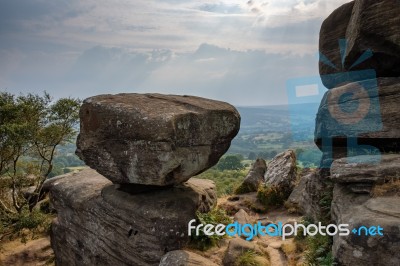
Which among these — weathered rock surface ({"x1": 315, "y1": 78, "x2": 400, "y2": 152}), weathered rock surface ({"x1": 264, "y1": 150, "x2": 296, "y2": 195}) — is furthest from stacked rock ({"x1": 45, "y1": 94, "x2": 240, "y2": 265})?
weathered rock surface ({"x1": 264, "y1": 150, "x2": 296, "y2": 195})

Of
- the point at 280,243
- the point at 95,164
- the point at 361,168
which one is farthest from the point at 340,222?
the point at 95,164

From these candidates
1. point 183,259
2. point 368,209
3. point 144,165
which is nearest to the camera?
point 368,209

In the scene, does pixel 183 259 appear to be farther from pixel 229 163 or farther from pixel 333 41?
pixel 229 163

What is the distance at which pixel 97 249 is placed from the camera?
60.0 ft

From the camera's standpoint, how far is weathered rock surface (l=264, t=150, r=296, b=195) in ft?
84.1

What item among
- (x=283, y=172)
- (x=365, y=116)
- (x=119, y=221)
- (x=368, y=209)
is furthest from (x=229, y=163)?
(x=368, y=209)

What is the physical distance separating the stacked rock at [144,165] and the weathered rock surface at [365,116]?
15.8 feet

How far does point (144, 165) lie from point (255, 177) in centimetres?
1687

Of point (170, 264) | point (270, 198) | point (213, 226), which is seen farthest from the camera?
point (270, 198)

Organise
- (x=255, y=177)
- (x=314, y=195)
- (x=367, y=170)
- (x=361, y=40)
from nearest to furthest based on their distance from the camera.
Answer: (x=367, y=170)
(x=361, y=40)
(x=314, y=195)
(x=255, y=177)

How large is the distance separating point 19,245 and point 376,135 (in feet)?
92.3

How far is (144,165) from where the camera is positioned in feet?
50.2

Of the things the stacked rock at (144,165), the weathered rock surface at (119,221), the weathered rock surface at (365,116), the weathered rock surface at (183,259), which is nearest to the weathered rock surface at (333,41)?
the weathered rock surface at (365,116)

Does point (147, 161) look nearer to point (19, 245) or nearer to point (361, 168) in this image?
point (361, 168)
